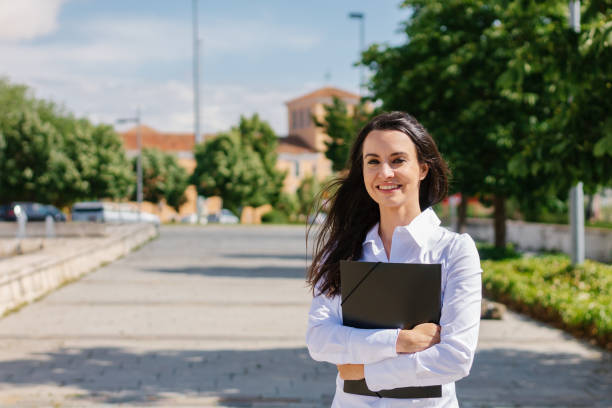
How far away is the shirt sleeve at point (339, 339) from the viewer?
7.55 ft

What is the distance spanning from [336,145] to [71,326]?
18.6m

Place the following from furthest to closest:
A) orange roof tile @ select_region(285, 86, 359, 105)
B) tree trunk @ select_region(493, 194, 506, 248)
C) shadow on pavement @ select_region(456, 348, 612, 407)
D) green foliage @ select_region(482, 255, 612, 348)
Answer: orange roof tile @ select_region(285, 86, 359, 105), tree trunk @ select_region(493, 194, 506, 248), green foliage @ select_region(482, 255, 612, 348), shadow on pavement @ select_region(456, 348, 612, 407)

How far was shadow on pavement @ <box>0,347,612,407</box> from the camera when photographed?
5801 mm

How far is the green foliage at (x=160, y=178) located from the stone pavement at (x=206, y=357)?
193 ft

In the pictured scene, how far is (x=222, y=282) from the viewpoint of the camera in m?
14.8

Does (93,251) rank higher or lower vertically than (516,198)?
lower

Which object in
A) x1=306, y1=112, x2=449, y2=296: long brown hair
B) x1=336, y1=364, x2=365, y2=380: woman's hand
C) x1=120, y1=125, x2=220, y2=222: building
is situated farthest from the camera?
x1=120, y1=125, x2=220, y2=222: building

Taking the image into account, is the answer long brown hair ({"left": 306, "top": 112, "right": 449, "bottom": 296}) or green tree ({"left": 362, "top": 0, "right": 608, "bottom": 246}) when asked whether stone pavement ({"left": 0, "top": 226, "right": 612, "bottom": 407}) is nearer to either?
long brown hair ({"left": 306, "top": 112, "right": 449, "bottom": 296})

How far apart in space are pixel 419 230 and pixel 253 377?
14.6ft

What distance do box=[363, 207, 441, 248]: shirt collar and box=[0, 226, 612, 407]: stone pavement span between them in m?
3.38

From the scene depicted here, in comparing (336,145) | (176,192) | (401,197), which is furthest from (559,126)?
(176,192)

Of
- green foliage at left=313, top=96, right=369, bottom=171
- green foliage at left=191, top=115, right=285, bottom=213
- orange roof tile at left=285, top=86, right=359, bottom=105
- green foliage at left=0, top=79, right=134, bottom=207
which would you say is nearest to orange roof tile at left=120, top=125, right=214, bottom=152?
orange roof tile at left=285, top=86, right=359, bottom=105

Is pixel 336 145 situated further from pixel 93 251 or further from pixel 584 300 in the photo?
pixel 584 300

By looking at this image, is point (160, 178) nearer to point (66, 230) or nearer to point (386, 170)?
point (66, 230)
